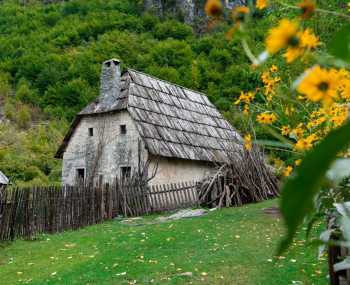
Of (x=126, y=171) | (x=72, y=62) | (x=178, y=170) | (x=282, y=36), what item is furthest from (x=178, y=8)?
(x=282, y=36)

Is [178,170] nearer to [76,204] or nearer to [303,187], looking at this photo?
[76,204]

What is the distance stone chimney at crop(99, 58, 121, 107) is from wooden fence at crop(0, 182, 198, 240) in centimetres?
397

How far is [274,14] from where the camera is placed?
9352 mm

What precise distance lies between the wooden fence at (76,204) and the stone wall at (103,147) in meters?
2.00

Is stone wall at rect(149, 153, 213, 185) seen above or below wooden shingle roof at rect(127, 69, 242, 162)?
below

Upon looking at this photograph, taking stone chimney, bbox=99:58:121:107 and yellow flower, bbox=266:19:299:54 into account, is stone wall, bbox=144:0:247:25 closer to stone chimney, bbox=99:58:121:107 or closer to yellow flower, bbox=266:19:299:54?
stone chimney, bbox=99:58:121:107

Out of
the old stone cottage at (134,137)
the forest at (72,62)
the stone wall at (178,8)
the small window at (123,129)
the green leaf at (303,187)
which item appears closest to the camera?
the green leaf at (303,187)

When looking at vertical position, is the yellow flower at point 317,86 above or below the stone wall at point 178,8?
below

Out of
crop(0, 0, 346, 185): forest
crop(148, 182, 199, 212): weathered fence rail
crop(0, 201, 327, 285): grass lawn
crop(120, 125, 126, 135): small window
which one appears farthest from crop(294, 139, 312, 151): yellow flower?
crop(0, 0, 346, 185): forest

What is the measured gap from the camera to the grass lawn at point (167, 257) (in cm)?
573

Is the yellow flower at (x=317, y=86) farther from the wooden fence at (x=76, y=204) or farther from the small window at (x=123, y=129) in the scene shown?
the small window at (x=123, y=129)

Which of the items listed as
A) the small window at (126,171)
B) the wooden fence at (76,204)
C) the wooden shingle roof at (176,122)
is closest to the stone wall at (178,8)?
the wooden shingle roof at (176,122)

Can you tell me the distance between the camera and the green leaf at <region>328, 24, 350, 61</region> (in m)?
0.58

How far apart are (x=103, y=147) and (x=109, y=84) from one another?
7.25 feet
